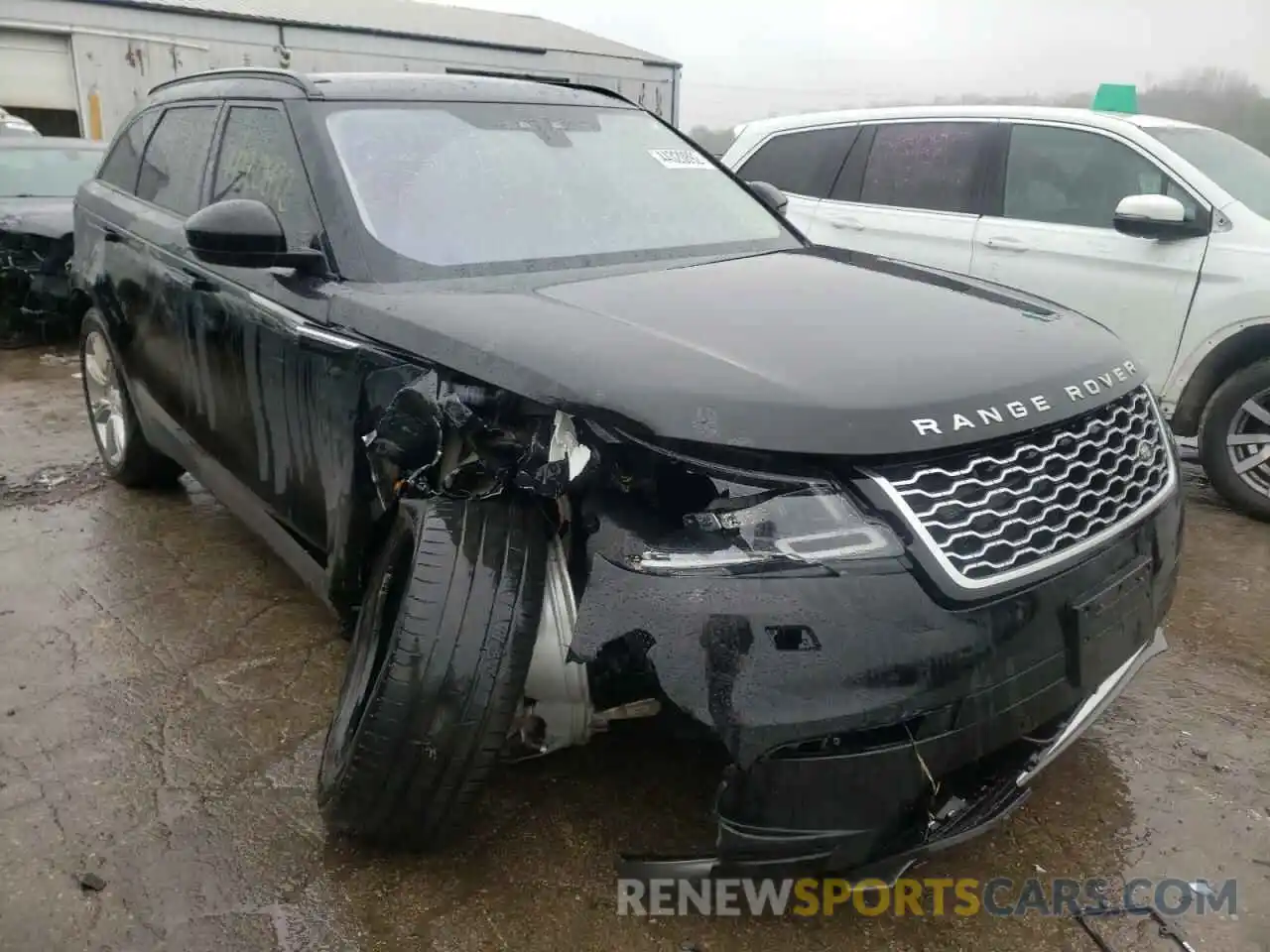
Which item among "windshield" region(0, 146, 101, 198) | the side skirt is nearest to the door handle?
the side skirt

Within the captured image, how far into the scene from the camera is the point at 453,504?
219cm

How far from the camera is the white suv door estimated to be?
4.77 meters

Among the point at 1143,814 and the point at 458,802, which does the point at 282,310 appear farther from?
the point at 1143,814

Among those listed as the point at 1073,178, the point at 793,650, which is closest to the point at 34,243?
the point at 1073,178

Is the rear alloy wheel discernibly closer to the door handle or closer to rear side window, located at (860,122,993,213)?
the door handle

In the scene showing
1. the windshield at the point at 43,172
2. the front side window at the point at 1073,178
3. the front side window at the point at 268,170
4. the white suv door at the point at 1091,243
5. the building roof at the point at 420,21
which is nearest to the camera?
the front side window at the point at 268,170

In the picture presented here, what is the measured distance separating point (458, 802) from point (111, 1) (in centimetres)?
1705

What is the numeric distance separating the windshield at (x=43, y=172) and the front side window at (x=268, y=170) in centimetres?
611

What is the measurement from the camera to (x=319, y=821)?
8.39 ft

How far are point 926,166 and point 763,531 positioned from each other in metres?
4.45

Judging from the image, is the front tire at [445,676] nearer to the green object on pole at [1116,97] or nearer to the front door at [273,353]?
the front door at [273,353]

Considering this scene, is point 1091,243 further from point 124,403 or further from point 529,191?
point 124,403

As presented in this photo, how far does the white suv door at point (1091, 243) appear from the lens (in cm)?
477

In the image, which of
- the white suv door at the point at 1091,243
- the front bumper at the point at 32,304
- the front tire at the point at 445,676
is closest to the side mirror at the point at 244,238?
the front tire at the point at 445,676
